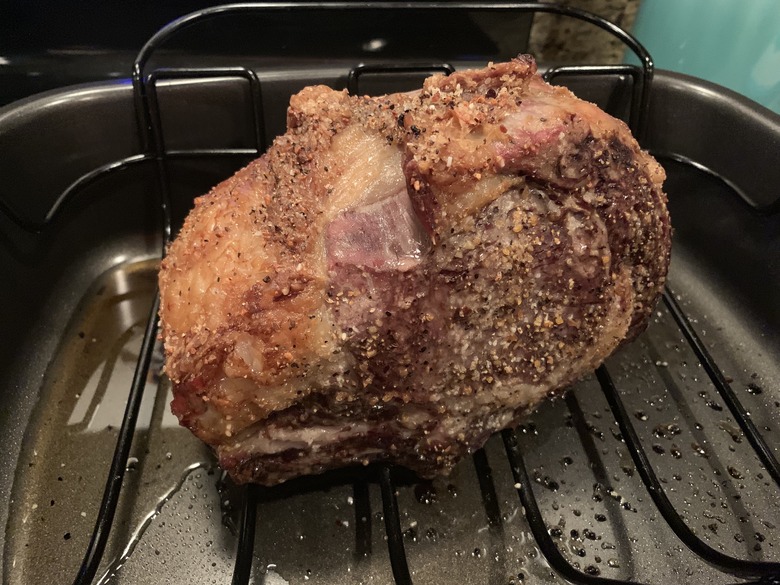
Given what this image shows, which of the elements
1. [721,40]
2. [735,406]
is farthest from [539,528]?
[721,40]

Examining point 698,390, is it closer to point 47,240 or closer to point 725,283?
point 725,283

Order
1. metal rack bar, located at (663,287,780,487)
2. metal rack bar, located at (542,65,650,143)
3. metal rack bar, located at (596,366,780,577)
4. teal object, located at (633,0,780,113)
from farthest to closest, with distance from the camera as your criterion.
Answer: teal object, located at (633,0,780,113), metal rack bar, located at (542,65,650,143), metal rack bar, located at (663,287,780,487), metal rack bar, located at (596,366,780,577)

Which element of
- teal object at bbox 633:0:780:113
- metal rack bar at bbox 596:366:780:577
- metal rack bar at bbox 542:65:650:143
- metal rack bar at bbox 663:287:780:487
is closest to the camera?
metal rack bar at bbox 596:366:780:577

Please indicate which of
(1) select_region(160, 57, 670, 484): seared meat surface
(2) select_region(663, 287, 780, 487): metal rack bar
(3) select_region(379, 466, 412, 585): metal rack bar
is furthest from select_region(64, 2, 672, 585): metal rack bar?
(2) select_region(663, 287, 780, 487): metal rack bar

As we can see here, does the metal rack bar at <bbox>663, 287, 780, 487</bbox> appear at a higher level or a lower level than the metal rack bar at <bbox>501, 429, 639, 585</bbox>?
higher

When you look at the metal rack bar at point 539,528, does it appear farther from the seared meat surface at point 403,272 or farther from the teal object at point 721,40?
the teal object at point 721,40

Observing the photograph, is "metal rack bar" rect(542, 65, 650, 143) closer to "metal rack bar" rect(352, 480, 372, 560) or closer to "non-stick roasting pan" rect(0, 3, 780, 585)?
"non-stick roasting pan" rect(0, 3, 780, 585)

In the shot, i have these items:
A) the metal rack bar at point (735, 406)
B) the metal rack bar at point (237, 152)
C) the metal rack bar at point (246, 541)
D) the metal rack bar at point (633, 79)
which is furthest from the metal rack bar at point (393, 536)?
the metal rack bar at point (633, 79)
